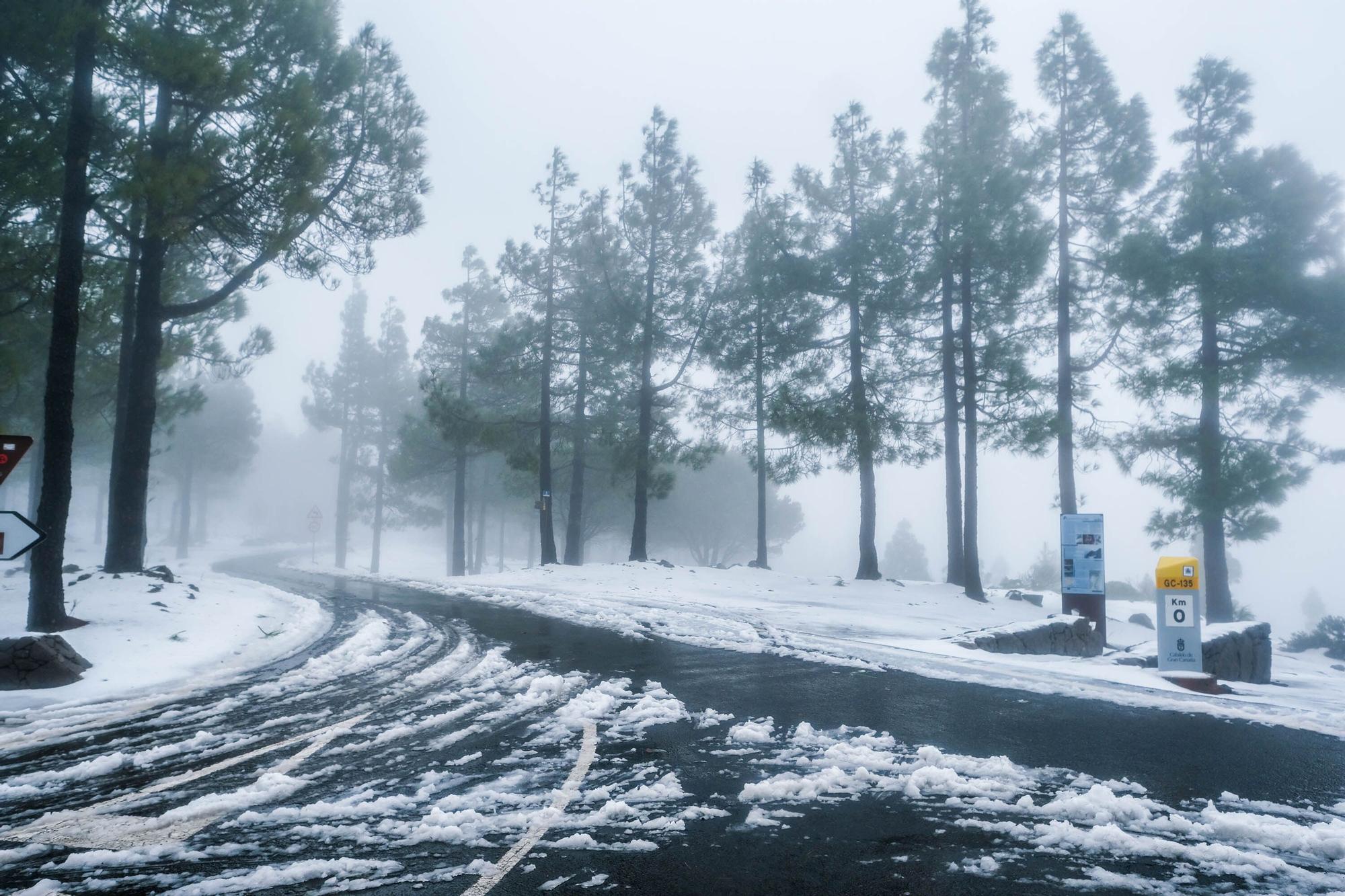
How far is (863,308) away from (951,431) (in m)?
4.56

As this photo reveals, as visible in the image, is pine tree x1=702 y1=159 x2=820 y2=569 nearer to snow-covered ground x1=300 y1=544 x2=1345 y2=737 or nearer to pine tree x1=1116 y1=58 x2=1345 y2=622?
snow-covered ground x1=300 y1=544 x2=1345 y2=737

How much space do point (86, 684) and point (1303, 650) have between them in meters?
25.0

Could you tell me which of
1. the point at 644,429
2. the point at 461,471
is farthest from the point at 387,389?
the point at 644,429

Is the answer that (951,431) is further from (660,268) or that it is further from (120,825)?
(120,825)

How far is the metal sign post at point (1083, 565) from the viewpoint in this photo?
13.1 m

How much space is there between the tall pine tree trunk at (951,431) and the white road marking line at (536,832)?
58.7 ft

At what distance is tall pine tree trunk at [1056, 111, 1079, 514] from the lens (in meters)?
19.8

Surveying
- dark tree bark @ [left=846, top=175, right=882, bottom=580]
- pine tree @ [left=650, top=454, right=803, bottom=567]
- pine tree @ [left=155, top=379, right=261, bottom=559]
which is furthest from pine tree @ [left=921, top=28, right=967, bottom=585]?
pine tree @ [left=155, top=379, right=261, bottom=559]

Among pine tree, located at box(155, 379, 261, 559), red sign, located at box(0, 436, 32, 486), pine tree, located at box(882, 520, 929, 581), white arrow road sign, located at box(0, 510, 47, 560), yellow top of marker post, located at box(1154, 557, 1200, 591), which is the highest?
pine tree, located at box(155, 379, 261, 559)

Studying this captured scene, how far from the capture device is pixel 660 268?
27.0m

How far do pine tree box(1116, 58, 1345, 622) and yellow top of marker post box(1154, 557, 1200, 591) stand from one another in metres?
10.7

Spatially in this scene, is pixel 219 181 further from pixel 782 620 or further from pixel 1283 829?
pixel 1283 829

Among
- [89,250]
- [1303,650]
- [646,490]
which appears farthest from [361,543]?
[1303,650]

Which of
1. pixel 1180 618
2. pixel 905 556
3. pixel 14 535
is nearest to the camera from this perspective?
pixel 14 535
